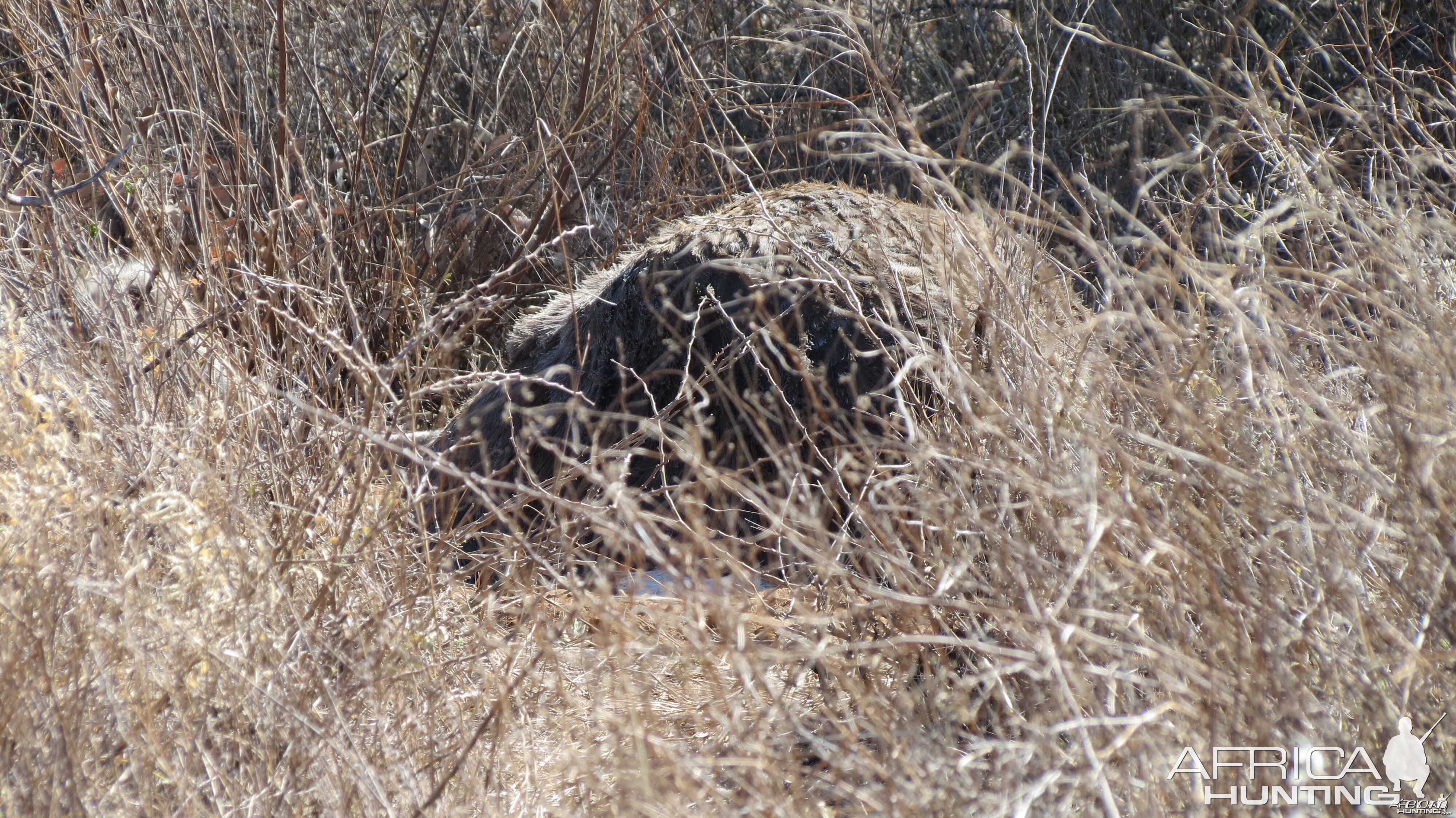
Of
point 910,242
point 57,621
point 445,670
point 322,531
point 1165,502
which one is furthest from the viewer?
point 910,242

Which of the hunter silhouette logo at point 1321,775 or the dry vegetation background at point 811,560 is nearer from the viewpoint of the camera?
the hunter silhouette logo at point 1321,775

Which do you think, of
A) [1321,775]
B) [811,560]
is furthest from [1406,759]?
[811,560]

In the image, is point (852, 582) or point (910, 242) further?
point (910, 242)

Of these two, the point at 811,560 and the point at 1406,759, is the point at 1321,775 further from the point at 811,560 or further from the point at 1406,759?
the point at 811,560

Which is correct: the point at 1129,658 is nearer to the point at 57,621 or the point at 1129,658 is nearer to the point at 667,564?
the point at 667,564

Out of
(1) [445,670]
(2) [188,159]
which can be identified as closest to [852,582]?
(1) [445,670]

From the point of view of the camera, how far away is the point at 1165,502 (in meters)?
2.13

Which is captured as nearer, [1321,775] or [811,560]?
[1321,775]

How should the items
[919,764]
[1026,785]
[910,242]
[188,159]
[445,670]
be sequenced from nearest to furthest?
1. [1026,785]
2. [919,764]
3. [445,670]
4. [910,242]
5. [188,159]

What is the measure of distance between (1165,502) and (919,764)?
25.9 inches

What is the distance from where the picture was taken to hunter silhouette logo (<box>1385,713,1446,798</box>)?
1.80 metres

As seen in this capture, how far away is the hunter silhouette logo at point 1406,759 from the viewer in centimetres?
180

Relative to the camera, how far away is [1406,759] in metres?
1.81

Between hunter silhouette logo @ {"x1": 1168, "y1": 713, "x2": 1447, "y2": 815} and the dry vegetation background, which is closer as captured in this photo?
hunter silhouette logo @ {"x1": 1168, "y1": 713, "x2": 1447, "y2": 815}
